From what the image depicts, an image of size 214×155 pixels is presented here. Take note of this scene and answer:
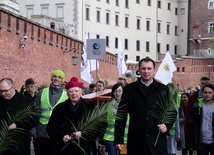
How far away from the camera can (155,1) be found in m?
74.2

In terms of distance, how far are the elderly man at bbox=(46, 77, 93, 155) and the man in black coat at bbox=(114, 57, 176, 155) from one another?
0.45 metres

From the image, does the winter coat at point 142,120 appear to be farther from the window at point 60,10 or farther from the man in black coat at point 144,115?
the window at point 60,10

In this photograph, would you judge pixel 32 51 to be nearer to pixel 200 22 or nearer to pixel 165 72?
pixel 165 72

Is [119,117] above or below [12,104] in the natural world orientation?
below

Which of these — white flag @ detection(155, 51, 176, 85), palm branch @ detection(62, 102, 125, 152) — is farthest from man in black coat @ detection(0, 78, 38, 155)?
white flag @ detection(155, 51, 176, 85)

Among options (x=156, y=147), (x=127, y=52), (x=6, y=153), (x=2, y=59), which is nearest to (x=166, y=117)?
(x=156, y=147)

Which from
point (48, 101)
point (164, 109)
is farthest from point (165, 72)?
point (164, 109)

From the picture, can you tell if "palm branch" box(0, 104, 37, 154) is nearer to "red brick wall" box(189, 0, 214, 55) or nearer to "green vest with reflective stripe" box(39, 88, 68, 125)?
"green vest with reflective stripe" box(39, 88, 68, 125)

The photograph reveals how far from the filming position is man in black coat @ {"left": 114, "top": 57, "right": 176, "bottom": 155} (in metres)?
6.73

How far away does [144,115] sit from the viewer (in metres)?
6.74

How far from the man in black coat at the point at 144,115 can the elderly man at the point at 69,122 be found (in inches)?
17.6

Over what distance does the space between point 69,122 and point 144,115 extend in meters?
0.86

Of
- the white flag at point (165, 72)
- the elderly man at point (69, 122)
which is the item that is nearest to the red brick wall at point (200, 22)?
the white flag at point (165, 72)

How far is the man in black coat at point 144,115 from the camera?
22.1ft
